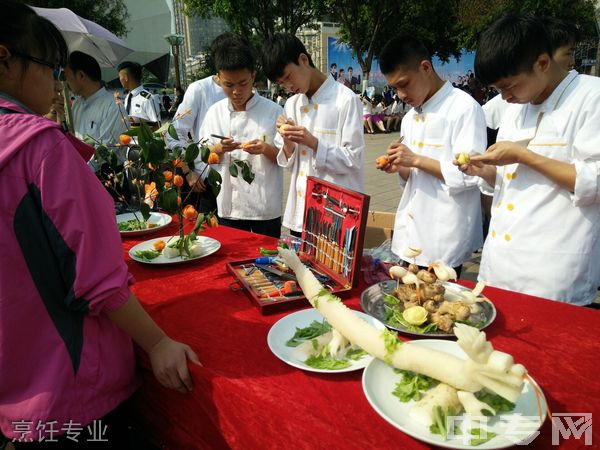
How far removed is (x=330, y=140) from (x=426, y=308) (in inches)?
57.0

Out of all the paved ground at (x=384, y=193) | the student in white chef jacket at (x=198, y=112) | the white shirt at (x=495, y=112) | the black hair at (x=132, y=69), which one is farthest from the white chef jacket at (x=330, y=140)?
the black hair at (x=132, y=69)

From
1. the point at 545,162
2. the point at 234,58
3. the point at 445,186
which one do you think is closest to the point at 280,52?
the point at 234,58

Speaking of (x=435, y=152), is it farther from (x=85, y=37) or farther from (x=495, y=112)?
(x=85, y=37)

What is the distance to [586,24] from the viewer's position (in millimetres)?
25406

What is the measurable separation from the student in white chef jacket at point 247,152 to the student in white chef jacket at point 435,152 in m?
0.94

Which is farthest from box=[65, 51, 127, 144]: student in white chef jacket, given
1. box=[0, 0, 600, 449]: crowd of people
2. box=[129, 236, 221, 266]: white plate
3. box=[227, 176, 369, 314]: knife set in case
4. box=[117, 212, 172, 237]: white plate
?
box=[227, 176, 369, 314]: knife set in case

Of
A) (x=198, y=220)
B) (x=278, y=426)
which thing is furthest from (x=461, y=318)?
(x=198, y=220)

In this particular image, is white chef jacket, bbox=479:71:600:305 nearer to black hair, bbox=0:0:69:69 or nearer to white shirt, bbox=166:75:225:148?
black hair, bbox=0:0:69:69

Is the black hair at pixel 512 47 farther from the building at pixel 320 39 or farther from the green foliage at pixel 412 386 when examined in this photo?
the building at pixel 320 39

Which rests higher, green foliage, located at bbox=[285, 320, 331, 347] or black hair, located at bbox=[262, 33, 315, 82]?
black hair, located at bbox=[262, 33, 315, 82]

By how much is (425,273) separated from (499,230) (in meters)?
0.63

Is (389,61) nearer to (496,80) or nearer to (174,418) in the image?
(496,80)

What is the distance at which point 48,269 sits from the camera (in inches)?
37.4

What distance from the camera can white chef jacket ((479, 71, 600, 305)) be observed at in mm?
1514
